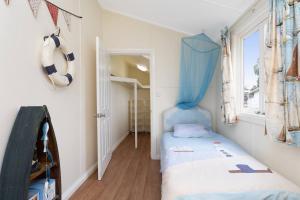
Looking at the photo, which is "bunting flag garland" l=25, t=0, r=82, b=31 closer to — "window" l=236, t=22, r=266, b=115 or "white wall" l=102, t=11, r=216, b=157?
"white wall" l=102, t=11, r=216, b=157

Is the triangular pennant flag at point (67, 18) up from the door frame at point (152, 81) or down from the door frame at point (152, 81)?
up

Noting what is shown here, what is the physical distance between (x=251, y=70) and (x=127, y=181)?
2.14 meters

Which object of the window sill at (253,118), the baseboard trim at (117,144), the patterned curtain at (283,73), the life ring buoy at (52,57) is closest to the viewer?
the patterned curtain at (283,73)

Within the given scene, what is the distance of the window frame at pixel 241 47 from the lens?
6.90 feet

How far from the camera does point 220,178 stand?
146 cm

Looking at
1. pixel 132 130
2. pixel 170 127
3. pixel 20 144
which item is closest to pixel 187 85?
pixel 170 127

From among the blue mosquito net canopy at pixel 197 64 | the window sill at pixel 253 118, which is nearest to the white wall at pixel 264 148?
the window sill at pixel 253 118

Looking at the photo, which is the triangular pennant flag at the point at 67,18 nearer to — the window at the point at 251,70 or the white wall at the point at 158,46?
the white wall at the point at 158,46

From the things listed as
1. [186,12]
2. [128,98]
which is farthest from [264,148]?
[128,98]

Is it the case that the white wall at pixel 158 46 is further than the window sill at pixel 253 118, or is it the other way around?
the white wall at pixel 158 46

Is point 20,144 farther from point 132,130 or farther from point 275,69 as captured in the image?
point 132,130

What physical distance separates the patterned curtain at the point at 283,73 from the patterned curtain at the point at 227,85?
88cm

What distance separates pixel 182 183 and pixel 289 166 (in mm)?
959

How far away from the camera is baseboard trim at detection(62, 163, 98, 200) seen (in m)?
2.19
